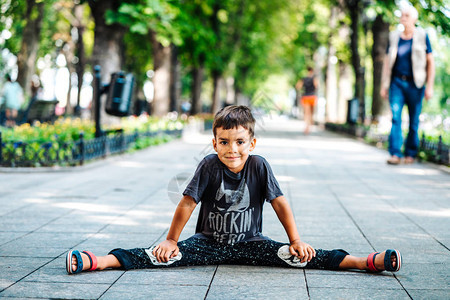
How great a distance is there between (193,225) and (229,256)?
152 centimetres

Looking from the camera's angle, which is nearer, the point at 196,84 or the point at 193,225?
the point at 193,225

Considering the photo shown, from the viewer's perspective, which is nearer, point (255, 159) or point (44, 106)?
point (255, 159)

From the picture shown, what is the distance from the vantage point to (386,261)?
12.1ft

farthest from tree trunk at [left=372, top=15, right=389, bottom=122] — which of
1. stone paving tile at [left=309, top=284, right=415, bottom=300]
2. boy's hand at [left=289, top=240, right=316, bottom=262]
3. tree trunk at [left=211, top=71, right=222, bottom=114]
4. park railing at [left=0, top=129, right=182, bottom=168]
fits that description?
stone paving tile at [left=309, top=284, right=415, bottom=300]

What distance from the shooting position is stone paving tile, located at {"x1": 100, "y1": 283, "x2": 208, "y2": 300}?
10.7 feet

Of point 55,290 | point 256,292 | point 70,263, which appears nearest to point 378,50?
point 256,292

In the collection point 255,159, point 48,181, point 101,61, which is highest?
point 101,61

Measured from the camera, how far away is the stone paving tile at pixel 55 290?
3.26 meters

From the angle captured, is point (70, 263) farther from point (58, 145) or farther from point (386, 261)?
point (58, 145)

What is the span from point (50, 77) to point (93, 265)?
46774 millimetres

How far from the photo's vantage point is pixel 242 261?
4.00m

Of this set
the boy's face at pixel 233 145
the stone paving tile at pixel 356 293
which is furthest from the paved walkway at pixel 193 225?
the boy's face at pixel 233 145

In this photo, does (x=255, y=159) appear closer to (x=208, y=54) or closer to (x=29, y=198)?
(x=29, y=198)

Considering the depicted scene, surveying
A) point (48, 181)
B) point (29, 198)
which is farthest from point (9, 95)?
point (29, 198)
